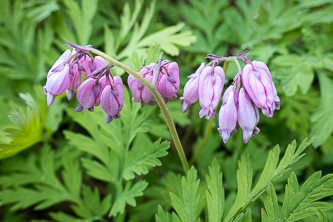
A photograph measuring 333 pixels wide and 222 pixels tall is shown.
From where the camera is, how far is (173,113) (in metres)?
2.30

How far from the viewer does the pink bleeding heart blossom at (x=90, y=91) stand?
53.8 inches

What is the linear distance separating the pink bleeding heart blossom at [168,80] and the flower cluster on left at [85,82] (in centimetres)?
20

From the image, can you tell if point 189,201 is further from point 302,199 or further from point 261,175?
point 302,199

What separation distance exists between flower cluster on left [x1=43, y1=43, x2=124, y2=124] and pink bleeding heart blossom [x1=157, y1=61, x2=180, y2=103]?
20cm

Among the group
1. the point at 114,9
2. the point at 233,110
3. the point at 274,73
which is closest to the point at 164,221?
the point at 233,110

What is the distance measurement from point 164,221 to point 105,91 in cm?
68

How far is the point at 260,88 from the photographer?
1279 millimetres

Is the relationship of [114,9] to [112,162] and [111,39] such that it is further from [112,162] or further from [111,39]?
[112,162]

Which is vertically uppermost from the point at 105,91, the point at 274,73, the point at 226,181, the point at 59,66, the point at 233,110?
the point at 59,66

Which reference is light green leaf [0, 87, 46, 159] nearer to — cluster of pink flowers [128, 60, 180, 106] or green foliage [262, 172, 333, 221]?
cluster of pink flowers [128, 60, 180, 106]

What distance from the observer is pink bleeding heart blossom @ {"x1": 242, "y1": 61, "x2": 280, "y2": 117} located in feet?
4.19

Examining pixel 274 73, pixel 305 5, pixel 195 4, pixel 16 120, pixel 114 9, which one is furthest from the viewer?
pixel 114 9

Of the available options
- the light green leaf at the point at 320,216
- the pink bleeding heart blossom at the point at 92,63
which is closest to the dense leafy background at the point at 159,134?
the light green leaf at the point at 320,216

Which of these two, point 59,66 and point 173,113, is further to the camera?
→ point 173,113
